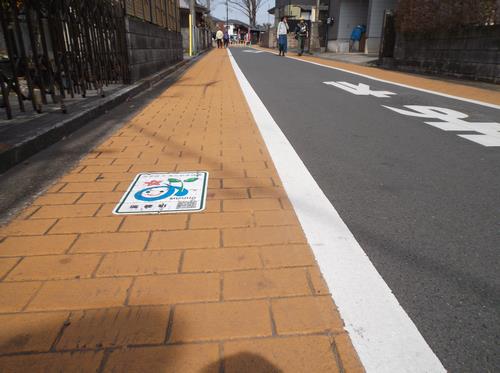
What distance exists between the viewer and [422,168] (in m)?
3.28

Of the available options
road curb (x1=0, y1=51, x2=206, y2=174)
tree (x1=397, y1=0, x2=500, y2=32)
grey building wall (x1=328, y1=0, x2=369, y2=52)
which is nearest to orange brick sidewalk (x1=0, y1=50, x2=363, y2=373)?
road curb (x1=0, y1=51, x2=206, y2=174)

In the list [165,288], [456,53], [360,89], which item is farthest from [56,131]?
[456,53]

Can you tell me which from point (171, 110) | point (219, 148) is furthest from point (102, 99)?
point (219, 148)

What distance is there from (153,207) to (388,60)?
1503 cm

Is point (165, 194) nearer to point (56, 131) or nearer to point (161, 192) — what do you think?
point (161, 192)

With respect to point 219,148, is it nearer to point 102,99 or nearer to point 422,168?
point 422,168

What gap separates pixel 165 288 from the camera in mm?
1728

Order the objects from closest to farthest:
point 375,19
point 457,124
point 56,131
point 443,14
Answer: point 56,131, point 457,124, point 443,14, point 375,19

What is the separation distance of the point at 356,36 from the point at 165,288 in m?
26.6

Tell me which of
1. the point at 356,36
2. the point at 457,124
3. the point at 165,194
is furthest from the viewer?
the point at 356,36

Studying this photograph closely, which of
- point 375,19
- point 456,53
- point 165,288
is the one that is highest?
point 375,19

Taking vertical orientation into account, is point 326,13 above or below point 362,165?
above

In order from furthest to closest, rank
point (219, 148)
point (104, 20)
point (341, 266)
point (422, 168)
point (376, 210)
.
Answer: point (104, 20)
point (219, 148)
point (422, 168)
point (376, 210)
point (341, 266)

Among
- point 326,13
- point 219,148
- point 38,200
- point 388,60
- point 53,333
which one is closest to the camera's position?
point 53,333
